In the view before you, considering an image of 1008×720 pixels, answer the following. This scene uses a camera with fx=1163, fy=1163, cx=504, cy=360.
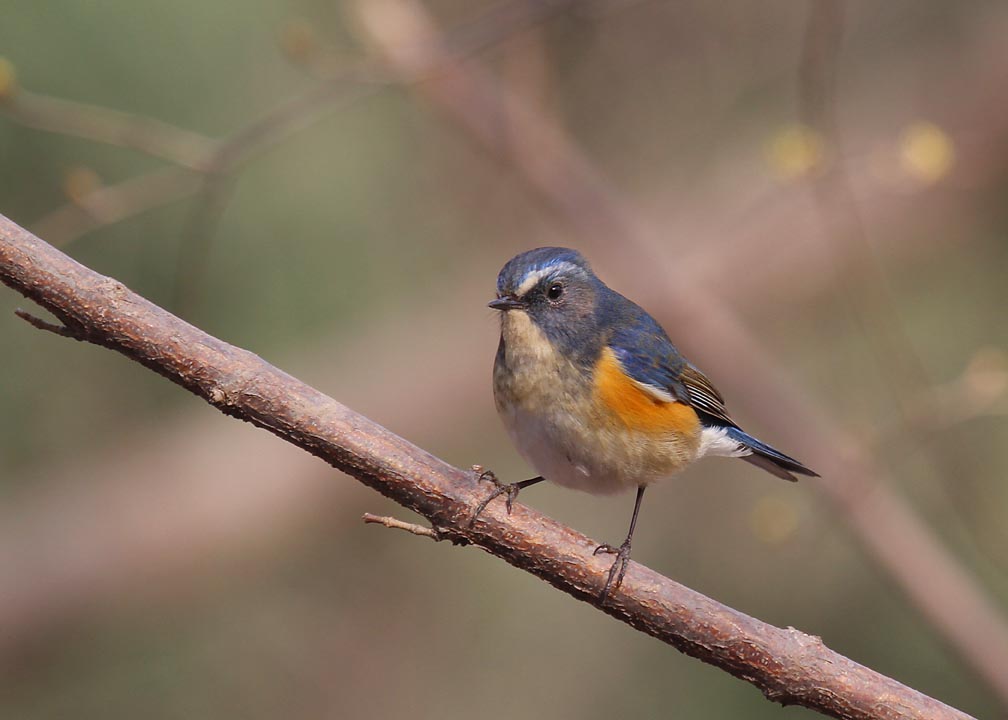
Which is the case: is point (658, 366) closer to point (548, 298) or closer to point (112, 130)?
point (548, 298)

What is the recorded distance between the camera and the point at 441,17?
23.7 ft

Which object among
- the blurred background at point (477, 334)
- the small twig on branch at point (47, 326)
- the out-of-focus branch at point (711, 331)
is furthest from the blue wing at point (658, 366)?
the small twig on branch at point (47, 326)

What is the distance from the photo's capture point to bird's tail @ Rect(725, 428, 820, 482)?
421 centimetres

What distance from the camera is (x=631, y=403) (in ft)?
12.2

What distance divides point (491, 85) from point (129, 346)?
384 centimetres

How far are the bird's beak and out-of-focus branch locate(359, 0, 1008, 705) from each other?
1.50m

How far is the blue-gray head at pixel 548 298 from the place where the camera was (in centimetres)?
380

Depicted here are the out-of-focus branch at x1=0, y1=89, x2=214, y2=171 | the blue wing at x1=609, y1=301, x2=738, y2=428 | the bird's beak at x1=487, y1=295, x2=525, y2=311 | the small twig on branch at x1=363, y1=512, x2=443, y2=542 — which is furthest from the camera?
the out-of-focus branch at x1=0, y1=89, x2=214, y2=171

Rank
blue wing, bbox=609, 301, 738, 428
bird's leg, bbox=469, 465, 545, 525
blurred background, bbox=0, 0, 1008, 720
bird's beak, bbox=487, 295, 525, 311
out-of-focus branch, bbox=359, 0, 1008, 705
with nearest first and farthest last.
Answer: bird's leg, bbox=469, 465, 545, 525
bird's beak, bbox=487, 295, 525, 311
blue wing, bbox=609, 301, 738, 428
out-of-focus branch, bbox=359, 0, 1008, 705
blurred background, bbox=0, 0, 1008, 720

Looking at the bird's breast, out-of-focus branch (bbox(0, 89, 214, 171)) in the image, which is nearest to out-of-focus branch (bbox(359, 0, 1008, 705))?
out-of-focus branch (bbox(0, 89, 214, 171))

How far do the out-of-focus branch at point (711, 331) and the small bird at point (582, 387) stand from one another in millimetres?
1485

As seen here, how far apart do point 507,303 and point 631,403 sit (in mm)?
518

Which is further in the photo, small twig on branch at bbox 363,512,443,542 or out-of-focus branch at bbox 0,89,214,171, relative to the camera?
out-of-focus branch at bbox 0,89,214,171

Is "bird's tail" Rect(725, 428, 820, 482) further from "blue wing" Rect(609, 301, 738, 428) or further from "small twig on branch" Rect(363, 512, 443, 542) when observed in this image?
"small twig on branch" Rect(363, 512, 443, 542)
